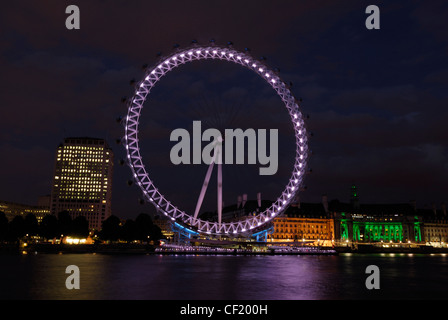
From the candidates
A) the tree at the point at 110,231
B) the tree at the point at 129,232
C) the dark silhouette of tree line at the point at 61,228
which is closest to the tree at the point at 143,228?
the dark silhouette of tree line at the point at 61,228

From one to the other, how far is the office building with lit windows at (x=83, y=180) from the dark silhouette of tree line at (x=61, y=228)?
78.2 meters

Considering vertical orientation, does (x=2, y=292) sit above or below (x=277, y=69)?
below

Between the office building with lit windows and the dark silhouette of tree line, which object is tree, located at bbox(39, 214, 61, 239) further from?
the office building with lit windows

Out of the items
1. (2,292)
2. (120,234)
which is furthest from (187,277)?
(120,234)

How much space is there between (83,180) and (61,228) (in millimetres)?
95889

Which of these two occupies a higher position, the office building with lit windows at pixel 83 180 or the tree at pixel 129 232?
the office building with lit windows at pixel 83 180

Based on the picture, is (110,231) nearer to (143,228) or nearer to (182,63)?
(143,228)

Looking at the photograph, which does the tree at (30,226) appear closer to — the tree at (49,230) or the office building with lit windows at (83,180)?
the tree at (49,230)

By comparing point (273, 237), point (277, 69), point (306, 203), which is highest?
point (277, 69)

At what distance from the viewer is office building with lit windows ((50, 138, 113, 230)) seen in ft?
570

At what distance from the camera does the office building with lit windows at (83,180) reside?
6841 inches

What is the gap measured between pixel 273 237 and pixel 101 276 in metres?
115
